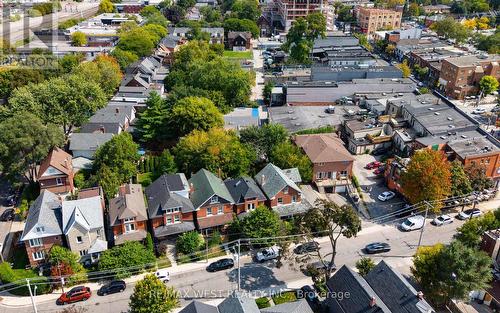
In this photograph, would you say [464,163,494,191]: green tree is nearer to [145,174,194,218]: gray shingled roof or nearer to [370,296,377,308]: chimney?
[370,296,377,308]: chimney

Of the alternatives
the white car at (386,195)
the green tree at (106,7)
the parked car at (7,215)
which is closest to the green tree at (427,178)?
the white car at (386,195)

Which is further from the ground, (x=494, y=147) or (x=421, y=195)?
(x=494, y=147)

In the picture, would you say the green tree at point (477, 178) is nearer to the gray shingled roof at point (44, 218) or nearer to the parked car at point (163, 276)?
the parked car at point (163, 276)

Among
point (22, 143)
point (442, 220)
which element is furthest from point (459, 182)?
point (22, 143)

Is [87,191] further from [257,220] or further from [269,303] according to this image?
[269,303]

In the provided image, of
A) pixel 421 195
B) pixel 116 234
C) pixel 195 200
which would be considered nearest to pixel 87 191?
pixel 116 234

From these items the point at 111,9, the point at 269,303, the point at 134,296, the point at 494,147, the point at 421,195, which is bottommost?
the point at 269,303

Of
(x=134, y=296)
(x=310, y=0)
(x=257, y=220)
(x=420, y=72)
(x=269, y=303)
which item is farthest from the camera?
(x=310, y=0)

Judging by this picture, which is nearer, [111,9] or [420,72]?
[420,72]
